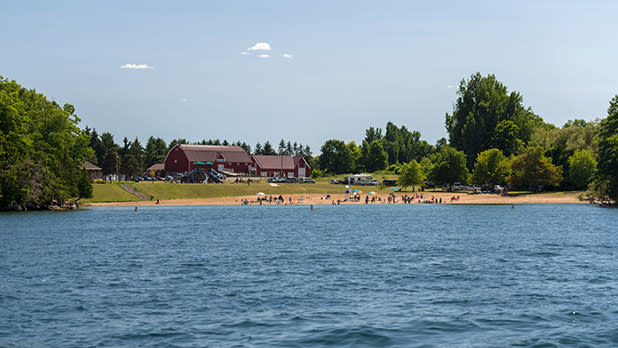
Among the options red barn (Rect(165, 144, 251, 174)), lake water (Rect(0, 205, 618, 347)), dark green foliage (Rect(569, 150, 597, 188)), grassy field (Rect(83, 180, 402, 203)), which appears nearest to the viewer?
lake water (Rect(0, 205, 618, 347))

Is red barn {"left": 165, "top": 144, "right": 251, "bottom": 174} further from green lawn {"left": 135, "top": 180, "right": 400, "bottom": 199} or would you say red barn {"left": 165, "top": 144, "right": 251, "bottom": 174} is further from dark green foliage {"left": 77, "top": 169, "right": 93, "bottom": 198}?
dark green foliage {"left": 77, "top": 169, "right": 93, "bottom": 198}

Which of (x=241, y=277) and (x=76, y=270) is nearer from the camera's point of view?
(x=241, y=277)

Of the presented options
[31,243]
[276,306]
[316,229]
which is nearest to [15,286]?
[276,306]

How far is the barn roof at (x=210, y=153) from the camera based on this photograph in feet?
612

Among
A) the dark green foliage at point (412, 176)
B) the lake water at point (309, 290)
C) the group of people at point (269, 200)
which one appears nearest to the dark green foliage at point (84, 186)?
the group of people at point (269, 200)

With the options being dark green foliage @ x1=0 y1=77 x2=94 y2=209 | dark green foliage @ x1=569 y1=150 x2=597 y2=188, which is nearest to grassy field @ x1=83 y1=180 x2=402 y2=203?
dark green foliage @ x1=0 y1=77 x2=94 y2=209

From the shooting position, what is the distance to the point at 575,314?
24.5 m

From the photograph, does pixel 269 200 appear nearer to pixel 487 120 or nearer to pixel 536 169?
pixel 536 169

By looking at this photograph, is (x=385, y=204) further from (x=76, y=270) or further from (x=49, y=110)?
(x=76, y=270)

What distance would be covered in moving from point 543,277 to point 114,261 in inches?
1067

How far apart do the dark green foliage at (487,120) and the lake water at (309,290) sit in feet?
338

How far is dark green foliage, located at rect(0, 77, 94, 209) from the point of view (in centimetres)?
Answer: 8675

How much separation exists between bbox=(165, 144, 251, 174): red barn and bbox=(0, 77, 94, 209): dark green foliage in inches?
Answer: 3059

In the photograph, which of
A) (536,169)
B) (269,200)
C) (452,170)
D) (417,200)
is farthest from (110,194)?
(536,169)
